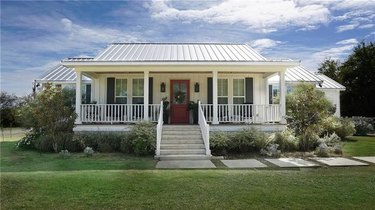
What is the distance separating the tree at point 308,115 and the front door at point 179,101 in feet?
17.5

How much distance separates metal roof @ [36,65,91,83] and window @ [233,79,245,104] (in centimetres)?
880

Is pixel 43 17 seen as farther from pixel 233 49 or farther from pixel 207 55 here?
pixel 233 49

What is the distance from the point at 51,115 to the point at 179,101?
6.13 metres

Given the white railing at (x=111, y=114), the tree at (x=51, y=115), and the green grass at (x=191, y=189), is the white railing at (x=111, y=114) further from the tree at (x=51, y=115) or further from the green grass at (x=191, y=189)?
the green grass at (x=191, y=189)

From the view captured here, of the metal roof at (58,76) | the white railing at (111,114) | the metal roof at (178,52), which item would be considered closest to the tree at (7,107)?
the metal roof at (58,76)

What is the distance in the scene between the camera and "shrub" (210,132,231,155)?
1213cm

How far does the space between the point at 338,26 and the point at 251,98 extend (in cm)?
597

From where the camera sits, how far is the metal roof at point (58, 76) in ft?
62.8

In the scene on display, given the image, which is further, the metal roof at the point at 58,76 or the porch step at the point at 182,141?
the metal roof at the point at 58,76

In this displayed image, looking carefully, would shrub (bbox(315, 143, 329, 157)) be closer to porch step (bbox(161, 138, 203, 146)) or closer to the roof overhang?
the roof overhang

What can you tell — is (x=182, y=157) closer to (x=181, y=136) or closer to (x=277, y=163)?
(x=181, y=136)

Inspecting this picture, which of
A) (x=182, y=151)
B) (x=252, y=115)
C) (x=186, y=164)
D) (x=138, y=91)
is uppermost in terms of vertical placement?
(x=138, y=91)

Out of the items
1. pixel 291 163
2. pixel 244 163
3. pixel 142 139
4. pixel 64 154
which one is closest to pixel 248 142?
pixel 244 163

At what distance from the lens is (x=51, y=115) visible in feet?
42.5
